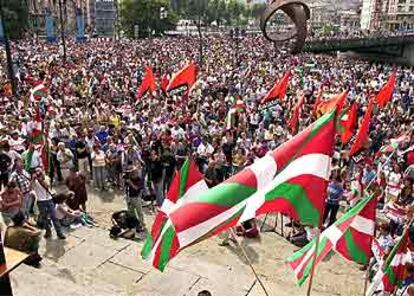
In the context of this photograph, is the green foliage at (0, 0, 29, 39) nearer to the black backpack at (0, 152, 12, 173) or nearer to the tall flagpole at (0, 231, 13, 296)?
the black backpack at (0, 152, 12, 173)

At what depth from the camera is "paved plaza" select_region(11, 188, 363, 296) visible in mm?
7121

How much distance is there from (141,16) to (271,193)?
78097 mm

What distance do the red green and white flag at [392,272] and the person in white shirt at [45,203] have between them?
17.7 ft

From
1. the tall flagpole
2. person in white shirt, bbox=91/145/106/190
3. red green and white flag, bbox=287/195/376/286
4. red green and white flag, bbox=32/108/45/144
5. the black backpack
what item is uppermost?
the tall flagpole

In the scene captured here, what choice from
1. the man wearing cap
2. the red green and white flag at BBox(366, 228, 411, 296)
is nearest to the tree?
the man wearing cap

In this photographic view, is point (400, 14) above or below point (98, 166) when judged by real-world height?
above

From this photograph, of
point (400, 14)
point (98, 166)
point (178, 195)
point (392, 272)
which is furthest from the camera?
point (400, 14)

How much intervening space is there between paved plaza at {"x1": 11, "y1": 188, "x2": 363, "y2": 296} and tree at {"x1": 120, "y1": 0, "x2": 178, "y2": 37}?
71650mm

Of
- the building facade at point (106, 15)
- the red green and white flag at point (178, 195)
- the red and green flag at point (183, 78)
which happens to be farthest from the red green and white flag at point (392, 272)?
the building facade at point (106, 15)

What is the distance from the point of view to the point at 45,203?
8.79 meters

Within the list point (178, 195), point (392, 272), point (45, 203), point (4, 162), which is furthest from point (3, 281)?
point (4, 162)

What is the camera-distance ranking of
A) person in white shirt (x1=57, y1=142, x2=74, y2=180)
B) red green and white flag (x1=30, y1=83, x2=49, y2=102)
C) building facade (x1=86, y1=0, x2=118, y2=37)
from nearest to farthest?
1. person in white shirt (x1=57, y1=142, x2=74, y2=180)
2. red green and white flag (x1=30, y1=83, x2=49, y2=102)
3. building facade (x1=86, y1=0, x2=118, y2=37)

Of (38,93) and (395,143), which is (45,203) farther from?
(38,93)

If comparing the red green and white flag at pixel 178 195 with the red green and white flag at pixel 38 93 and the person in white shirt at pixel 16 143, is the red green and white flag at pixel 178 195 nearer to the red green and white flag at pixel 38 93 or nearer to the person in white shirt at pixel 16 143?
the person in white shirt at pixel 16 143
